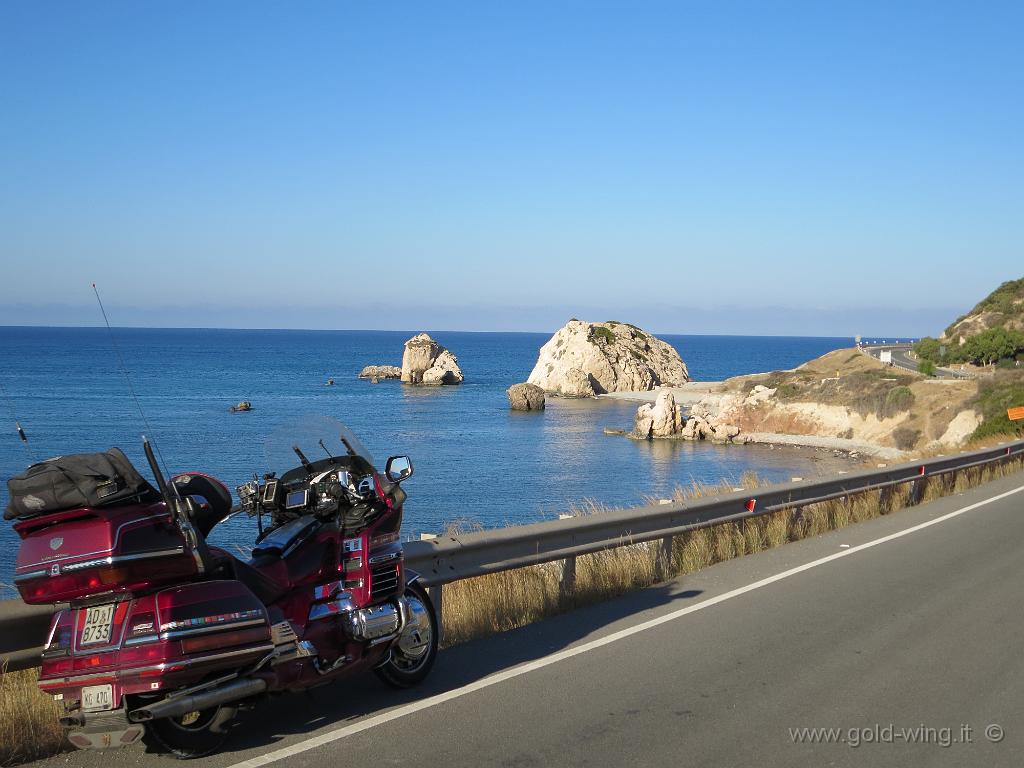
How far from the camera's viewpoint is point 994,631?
8.38 m

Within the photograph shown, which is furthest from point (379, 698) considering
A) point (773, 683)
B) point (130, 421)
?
point (130, 421)

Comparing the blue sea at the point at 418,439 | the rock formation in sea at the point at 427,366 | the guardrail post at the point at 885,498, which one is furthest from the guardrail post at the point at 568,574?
the rock formation in sea at the point at 427,366

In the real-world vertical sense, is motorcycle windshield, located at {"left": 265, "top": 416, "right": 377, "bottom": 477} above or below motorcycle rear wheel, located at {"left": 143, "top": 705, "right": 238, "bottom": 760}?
above

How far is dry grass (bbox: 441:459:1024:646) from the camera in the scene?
8.56m

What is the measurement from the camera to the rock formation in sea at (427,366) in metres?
121

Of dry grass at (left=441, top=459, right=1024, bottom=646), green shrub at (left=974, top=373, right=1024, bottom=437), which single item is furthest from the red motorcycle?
green shrub at (left=974, top=373, right=1024, bottom=437)

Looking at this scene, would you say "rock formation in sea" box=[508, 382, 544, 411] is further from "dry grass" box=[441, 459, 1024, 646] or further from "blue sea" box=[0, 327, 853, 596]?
"dry grass" box=[441, 459, 1024, 646]

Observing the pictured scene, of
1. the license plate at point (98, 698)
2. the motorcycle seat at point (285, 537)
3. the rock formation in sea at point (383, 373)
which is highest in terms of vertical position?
the motorcycle seat at point (285, 537)

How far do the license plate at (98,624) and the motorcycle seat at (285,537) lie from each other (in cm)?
112

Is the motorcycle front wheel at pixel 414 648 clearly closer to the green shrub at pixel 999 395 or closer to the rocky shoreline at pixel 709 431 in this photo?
the green shrub at pixel 999 395

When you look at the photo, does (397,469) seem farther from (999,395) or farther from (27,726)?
(999,395)

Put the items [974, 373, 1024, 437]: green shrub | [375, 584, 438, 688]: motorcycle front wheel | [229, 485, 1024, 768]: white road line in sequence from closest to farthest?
1. [229, 485, 1024, 768]: white road line
2. [375, 584, 438, 688]: motorcycle front wheel
3. [974, 373, 1024, 437]: green shrub

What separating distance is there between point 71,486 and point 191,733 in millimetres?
1402

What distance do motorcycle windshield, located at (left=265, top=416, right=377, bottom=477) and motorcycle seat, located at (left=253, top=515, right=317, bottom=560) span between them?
0.43 metres
